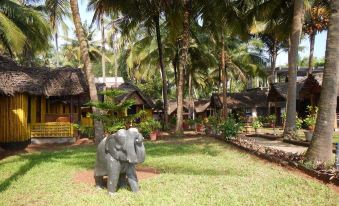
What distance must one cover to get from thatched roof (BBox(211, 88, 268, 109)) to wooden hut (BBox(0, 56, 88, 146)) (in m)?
19.4

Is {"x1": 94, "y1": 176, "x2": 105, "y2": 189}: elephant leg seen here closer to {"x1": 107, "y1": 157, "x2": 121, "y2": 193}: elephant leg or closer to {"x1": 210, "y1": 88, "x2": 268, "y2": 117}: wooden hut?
{"x1": 107, "y1": 157, "x2": 121, "y2": 193}: elephant leg

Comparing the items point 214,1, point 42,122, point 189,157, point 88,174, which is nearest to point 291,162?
point 189,157

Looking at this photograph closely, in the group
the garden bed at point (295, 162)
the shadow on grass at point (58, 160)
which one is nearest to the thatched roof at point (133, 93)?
the shadow on grass at point (58, 160)

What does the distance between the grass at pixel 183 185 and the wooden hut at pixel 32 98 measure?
5.65 m

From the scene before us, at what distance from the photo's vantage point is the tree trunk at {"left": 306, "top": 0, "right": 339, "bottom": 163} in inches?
376

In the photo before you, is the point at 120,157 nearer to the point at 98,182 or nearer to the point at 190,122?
the point at 98,182

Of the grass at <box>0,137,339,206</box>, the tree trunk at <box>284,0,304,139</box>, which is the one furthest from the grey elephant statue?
the tree trunk at <box>284,0,304,139</box>

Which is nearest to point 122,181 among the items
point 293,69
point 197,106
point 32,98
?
point 293,69

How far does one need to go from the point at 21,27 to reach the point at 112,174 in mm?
13077

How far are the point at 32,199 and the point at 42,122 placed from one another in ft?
42.5

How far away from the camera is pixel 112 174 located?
24.3ft

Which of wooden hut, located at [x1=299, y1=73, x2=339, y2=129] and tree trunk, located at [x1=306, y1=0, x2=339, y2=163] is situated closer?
tree trunk, located at [x1=306, y1=0, x2=339, y2=163]

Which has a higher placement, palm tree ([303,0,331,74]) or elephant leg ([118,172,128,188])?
palm tree ([303,0,331,74])

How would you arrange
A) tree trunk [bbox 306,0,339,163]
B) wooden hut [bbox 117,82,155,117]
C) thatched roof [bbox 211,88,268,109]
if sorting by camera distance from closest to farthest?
tree trunk [bbox 306,0,339,163]
wooden hut [bbox 117,82,155,117]
thatched roof [bbox 211,88,268,109]
